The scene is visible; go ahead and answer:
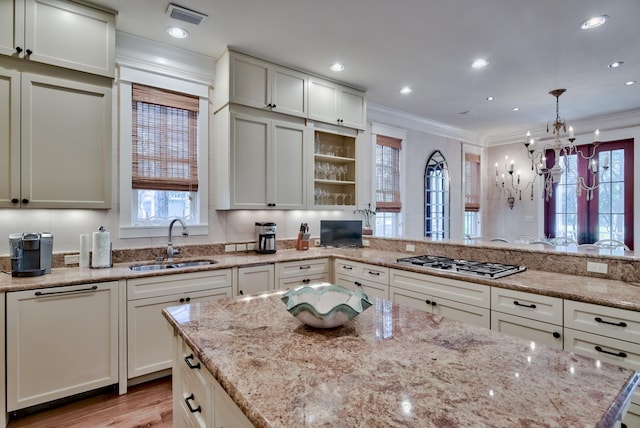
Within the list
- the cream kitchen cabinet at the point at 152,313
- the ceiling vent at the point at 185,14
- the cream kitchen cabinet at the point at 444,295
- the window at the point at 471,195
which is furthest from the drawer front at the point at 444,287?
the window at the point at 471,195

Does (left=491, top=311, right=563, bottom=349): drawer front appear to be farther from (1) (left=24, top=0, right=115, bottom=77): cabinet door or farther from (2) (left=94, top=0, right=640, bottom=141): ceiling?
(1) (left=24, top=0, right=115, bottom=77): cabinet door

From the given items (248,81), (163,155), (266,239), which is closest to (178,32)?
(248,81)

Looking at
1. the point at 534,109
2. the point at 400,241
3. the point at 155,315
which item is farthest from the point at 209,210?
the point at 534,109

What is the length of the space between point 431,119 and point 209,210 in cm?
401

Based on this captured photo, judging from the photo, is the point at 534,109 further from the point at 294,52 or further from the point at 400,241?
the point at 294,52

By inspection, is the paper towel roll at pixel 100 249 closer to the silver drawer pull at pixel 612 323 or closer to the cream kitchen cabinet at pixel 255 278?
the cream kitchen cabinet at pixel 255 278

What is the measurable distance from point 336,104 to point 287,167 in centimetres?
104

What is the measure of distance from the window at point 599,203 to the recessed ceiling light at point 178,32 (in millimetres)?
5437

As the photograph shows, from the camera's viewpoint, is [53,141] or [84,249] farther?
[84,249]

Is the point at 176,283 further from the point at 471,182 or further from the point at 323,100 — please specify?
the point at 471,182

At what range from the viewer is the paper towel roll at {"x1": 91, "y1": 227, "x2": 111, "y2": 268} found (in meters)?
2.63

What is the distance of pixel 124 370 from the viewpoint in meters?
2.45

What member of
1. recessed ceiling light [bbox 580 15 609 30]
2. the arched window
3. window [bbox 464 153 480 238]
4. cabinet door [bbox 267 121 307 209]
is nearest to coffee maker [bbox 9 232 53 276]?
cabinet door [bbox 267 121 307 209]

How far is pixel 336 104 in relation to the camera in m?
4.01
